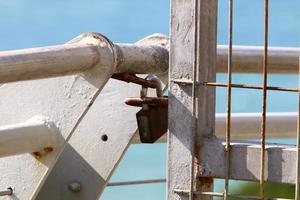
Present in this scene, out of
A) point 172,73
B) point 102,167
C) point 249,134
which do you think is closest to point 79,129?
point 102,167

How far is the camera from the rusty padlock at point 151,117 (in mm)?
2658

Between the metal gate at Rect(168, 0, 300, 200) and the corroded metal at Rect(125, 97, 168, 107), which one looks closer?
the metal gate at Rect(168, 0, 300, 200)

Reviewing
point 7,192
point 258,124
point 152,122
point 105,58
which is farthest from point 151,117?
point 258,124

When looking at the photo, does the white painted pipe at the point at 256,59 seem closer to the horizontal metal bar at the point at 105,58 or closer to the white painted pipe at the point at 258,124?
the horizontal metal bar at the point at 105,58

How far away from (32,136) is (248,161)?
592 millimetres

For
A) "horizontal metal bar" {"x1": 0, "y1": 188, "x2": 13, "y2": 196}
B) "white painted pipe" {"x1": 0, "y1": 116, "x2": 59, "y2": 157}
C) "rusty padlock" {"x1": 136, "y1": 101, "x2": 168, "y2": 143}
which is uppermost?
"rusty padlock" {"x1": 136, "y1": 101, "x2": 168, "y2": 143}

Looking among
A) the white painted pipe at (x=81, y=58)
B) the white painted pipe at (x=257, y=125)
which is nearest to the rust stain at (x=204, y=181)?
the white painted pipe at (x=81, y=58)

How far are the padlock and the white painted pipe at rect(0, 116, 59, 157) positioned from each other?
0.21 meters

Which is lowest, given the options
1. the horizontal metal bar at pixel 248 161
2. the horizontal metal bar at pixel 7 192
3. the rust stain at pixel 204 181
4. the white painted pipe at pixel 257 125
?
the horizontal metal bar at pixel 7 192

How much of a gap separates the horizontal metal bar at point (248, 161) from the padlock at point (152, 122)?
0.23m

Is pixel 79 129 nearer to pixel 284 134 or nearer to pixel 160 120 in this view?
pixel 160 120

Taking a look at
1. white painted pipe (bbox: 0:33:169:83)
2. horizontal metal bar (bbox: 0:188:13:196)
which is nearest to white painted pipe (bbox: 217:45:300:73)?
white painted pipe (bbox: 0:33:169:83)

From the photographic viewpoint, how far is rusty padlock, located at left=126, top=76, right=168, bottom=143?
2.66 meters

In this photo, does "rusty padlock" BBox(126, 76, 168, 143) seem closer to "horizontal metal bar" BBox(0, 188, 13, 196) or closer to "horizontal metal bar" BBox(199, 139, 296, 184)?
"horizontal metal bar" BBox(199, 139, 296, 184)
